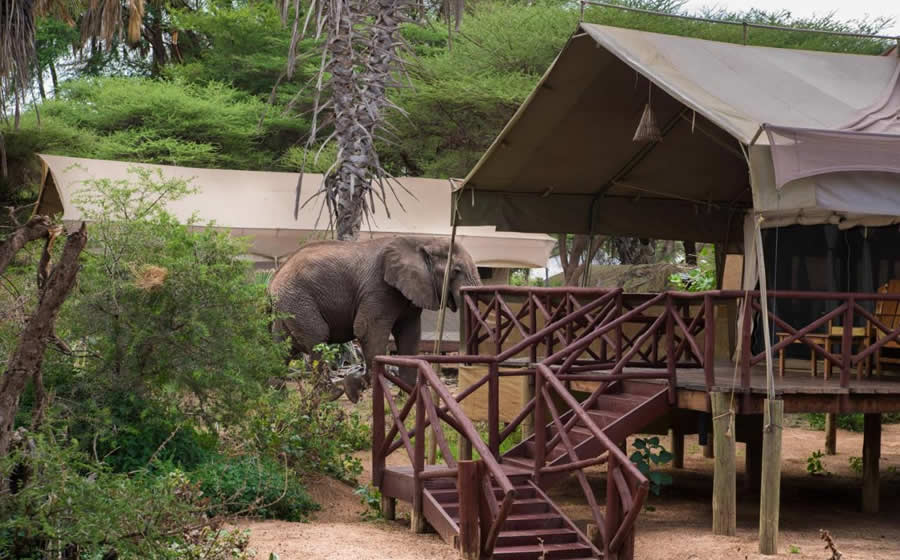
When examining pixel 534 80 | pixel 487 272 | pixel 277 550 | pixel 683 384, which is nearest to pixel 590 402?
pixel 683 384

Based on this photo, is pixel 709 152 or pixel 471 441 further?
pixel 709 152

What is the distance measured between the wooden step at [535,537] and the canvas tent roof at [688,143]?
248 centimetres

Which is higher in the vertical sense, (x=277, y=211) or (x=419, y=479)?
(x=277, y=211)

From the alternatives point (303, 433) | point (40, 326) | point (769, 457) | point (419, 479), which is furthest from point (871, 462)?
point (40, 326)

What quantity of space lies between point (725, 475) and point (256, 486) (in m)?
3.44

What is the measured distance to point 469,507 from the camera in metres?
7.18

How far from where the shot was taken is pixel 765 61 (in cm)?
1038

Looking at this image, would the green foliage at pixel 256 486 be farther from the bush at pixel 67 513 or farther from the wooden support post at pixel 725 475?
the wooden support post at pixel 725 475

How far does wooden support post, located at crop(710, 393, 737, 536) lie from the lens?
804 cm

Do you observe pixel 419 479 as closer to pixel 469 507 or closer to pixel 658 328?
pixel 469 507

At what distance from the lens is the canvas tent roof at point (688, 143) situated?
25.9 feet

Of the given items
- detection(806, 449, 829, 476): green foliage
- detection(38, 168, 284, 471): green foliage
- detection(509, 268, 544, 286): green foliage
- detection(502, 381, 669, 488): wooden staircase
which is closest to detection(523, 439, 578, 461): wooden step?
detection(502, 381, 669, 488): wooden staircase

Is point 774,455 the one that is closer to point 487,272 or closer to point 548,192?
point 548,192

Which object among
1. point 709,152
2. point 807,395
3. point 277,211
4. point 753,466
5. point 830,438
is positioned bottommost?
point 830,438
